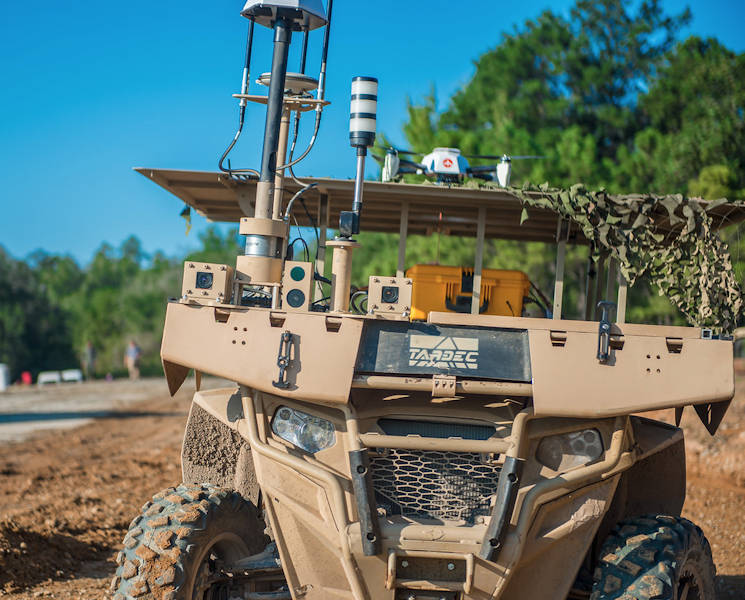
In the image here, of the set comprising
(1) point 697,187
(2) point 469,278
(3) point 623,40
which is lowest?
(2) point 469,278

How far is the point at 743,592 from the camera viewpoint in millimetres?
7316

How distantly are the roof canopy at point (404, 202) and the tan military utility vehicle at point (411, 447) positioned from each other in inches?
44.8

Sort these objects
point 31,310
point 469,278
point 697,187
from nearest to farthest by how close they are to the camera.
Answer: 1. point 469,278
2. point 697,187
3. point 31,310

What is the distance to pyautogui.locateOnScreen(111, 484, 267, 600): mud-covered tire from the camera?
16.3ft

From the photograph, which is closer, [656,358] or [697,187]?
[656,358]

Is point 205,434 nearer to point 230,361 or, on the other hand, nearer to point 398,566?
point 230,361

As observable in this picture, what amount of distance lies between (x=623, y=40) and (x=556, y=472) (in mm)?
Answer: 34856

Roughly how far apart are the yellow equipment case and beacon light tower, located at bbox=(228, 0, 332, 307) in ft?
3.84

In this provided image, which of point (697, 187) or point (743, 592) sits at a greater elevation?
point (697, 187)

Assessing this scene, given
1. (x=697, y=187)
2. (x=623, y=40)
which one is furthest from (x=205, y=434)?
(x=623, y=40)

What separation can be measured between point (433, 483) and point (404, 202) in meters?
2.22

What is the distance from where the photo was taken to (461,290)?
6.80m

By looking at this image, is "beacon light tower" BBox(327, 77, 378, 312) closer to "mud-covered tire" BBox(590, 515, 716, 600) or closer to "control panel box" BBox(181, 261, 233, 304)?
"control panel box" BBox(181, 261, 233, 304)

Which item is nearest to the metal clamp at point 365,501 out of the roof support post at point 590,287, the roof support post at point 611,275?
the roof support post at point 611,275
